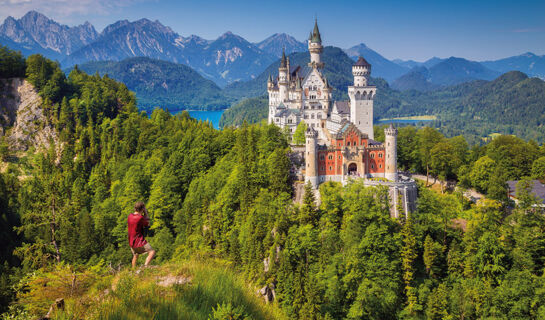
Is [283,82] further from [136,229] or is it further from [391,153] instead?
[136,229]

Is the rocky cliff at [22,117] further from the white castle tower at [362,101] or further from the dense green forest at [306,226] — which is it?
the white castle tower at [362,101]

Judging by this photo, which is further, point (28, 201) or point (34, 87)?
point (34, 87)

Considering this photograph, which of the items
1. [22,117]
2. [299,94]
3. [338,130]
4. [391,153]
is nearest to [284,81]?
[299,94]

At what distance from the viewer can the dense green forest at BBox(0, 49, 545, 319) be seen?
146ft

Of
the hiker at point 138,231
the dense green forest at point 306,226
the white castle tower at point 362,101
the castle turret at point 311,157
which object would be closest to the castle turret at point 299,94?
the dense green forest at point 306,226

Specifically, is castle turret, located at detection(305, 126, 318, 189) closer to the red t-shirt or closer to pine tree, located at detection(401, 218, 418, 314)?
pine tree, located at detection(401, 218, 418, 314)

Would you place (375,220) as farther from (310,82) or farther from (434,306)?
(310,82)

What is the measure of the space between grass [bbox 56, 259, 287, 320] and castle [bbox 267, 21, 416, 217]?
4138 centimetres

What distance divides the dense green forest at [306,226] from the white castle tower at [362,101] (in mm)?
11616

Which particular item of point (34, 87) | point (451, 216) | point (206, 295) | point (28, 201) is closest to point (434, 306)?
point (451, 216)

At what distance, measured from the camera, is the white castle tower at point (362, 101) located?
216 feet

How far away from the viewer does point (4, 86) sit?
310ft

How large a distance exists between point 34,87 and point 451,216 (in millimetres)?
88199

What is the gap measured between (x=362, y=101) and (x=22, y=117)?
71226mm
